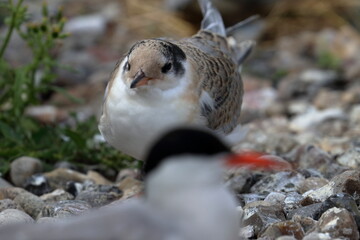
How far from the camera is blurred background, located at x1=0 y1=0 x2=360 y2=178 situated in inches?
217

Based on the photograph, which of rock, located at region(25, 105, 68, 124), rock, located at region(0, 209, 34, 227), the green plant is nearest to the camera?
rock, located at region(0, 209, 34, 227)

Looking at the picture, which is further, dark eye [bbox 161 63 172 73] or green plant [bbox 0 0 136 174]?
green plant [bbox 0 0 136 174]

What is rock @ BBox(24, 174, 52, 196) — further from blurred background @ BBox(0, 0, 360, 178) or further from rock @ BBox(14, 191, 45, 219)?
rock @ BBox(14, 191, 45, 219)

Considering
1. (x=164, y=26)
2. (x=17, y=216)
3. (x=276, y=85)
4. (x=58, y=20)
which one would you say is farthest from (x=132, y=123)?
(x=164, y=26)

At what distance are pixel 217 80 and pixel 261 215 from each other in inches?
43.3

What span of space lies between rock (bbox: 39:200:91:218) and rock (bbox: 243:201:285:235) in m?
0.84

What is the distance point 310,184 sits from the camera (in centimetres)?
448

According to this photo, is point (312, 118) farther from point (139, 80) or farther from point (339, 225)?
point (339, 225)

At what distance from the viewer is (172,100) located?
13.8 ft

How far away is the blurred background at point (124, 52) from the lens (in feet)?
18.1

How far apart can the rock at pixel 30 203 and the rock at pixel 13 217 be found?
0.80 feet

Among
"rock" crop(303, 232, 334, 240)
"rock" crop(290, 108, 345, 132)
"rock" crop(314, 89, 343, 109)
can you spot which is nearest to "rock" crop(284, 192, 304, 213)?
"rock" crop(303, 232, 334, 240)

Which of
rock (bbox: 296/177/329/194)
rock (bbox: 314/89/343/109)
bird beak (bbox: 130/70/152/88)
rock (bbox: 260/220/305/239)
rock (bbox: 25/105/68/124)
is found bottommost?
rock (bbox: 314/89/343/109)

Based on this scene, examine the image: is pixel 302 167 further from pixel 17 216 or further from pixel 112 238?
pixel 112 238
